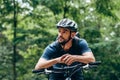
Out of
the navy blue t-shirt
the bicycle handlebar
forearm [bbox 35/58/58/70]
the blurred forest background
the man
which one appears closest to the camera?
the bicycle handlebar

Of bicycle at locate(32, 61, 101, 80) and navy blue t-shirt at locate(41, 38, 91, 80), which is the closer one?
bicycle at locate(32, 61, 101, 80)

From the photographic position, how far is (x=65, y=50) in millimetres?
4598

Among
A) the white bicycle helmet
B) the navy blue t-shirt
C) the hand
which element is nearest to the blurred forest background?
the navy blue t-shirt

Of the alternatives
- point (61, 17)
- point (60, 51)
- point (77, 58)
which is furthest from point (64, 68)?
point (61, 17)

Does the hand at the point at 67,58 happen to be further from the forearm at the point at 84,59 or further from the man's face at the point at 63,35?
the man's face at the point at 63,35

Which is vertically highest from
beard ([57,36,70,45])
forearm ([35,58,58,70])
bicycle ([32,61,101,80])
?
beard ([57,36,70,45])

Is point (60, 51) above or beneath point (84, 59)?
above

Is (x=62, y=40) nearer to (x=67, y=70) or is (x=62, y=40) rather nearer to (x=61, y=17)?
(x=67, y=70)

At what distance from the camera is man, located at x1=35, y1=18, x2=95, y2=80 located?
4.43 meters

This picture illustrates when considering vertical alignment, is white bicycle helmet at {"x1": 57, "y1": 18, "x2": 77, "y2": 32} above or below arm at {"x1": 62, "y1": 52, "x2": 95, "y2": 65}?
above

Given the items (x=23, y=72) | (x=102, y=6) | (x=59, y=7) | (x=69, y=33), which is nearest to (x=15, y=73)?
(x=23, y=72)

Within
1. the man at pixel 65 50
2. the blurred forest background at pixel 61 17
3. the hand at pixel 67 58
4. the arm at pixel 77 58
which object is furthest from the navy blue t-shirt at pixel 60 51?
the blurred forest background at pixel 61 17

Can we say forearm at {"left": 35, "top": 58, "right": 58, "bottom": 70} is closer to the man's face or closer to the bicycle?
the bicycle

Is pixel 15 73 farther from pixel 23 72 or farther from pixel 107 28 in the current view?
pixel 107 28
